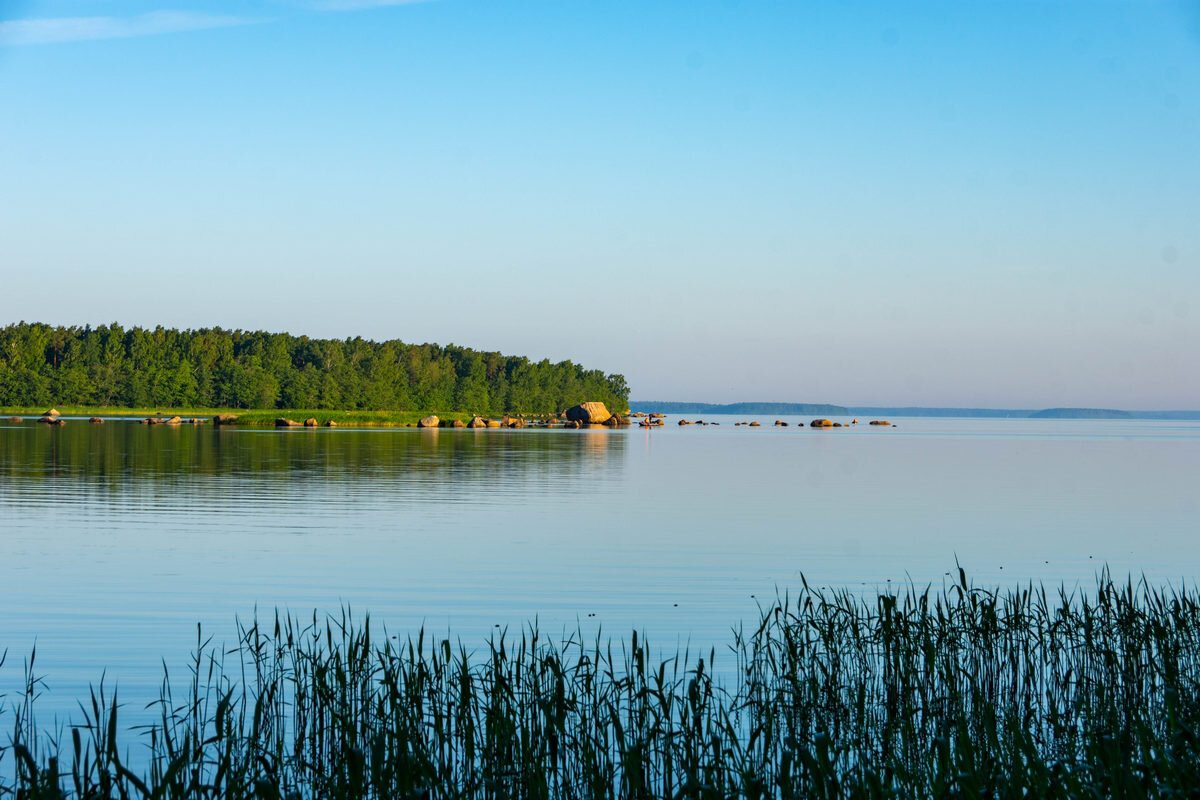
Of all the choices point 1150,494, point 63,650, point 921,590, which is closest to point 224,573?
point 63,650

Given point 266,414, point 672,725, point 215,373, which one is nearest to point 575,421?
point 266,414

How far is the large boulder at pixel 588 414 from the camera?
154375mm

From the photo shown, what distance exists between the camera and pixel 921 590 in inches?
731

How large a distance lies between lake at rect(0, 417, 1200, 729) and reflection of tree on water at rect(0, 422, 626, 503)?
0.32 meters

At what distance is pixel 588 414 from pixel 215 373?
188 feet

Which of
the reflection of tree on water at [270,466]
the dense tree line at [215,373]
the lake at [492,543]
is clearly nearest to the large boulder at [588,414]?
the dense tree line at [215,373]

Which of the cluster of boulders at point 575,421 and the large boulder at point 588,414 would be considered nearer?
the cluster of boulders at point 575,421

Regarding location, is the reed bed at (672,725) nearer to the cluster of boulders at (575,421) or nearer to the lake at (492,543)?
the lake at (492,543)

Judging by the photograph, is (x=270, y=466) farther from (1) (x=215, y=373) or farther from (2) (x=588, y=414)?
(1) (x=215, y=373)

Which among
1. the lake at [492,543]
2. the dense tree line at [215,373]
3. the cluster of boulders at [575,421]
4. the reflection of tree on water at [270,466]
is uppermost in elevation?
the dense tree line at [215,373]

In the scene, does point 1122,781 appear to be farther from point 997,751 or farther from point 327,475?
point 327,475

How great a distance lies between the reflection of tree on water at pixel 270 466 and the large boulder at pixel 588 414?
8099cm

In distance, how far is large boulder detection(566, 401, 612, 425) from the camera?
506 ft

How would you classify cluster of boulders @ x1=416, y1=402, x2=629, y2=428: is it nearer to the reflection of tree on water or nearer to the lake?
the reflection of tree on water
